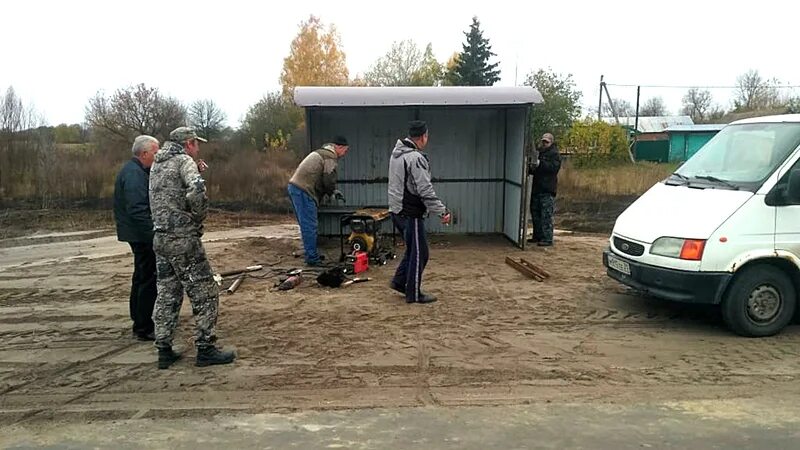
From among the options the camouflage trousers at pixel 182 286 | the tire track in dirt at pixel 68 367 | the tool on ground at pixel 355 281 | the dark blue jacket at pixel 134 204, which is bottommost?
the tire track in dirt at pixel 68 367

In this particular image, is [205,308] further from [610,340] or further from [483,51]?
[483,51]

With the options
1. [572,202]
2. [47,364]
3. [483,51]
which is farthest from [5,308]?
[483,51]

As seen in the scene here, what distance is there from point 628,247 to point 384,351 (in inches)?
115

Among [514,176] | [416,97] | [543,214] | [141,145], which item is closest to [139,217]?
[141,145]

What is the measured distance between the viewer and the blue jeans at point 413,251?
734 centimetres

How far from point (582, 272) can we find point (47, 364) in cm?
666

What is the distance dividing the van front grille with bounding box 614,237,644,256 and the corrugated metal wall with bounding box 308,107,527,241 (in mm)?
4823

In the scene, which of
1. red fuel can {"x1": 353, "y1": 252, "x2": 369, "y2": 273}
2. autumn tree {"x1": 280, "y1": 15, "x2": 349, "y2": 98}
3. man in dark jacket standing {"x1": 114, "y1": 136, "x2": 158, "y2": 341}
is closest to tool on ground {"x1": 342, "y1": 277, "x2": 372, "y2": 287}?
red fuel can {"x1": 353, "y1": 252, "x2": 369, "y2": 273}

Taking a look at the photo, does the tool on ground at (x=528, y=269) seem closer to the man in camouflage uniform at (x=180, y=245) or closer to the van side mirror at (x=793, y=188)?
the van side mirror at (x=793, y=188)

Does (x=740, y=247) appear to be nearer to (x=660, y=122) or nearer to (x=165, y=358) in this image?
(x=165, y=358)

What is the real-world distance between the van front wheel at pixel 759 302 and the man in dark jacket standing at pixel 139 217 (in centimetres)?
558

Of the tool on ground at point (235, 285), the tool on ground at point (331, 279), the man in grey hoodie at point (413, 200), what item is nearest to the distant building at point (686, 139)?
the tool on ground at point (331, 279)

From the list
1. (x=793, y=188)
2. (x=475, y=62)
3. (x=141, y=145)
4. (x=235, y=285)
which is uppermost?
(x=475, y=62)

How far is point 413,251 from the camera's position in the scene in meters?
7.36
